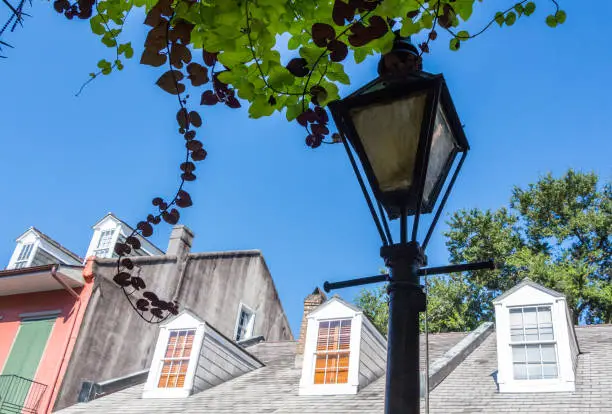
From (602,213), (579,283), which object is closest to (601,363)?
(579,283)

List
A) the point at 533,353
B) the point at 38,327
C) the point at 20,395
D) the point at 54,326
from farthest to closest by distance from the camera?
1. the point at 38,327
2. the point at 54,326
3. the point at 20,395
4. the point at 533,353

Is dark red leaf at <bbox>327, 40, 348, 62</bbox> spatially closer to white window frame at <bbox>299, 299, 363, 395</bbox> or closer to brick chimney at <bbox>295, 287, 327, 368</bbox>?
white window frame at <bbox>299, 299, 363, 395</bbox>

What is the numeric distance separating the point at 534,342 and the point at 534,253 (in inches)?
858

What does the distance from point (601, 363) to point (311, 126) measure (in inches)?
342

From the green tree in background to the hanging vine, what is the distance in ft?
77.2

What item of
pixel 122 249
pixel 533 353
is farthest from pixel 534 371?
pixel 122 249

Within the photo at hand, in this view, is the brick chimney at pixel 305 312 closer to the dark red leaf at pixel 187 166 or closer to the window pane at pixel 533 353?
the window pane at pixel 533 353

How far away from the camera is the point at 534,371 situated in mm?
8219

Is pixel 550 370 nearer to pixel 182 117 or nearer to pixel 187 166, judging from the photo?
pixel 187 166

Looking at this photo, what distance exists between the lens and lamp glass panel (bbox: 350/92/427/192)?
2154 mm

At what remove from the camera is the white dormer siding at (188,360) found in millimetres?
11422

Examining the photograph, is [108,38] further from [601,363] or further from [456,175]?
[601,363]

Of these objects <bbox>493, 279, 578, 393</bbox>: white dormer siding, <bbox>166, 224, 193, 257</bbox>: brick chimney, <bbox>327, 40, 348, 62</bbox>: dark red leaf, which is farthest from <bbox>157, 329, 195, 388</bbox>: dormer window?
<bbox>327, 40, 348, 62</bbox>: dark red leaf

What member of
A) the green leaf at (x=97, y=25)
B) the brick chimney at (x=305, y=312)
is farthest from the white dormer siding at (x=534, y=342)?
the green leaf at (x=97, y=25)
